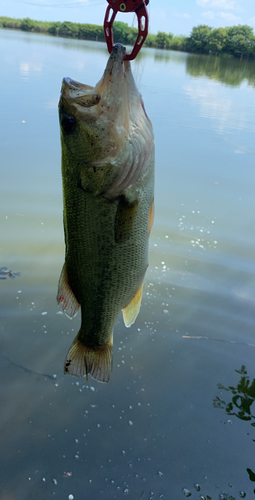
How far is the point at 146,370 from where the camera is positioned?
348cm

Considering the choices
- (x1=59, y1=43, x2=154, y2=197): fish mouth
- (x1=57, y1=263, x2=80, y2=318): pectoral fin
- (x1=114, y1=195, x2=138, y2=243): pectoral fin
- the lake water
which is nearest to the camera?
(x1=59, y1=43, x2=154, y2=197): fish mouth

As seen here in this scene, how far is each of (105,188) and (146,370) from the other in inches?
88.3

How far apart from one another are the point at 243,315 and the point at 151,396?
1616 millimetres

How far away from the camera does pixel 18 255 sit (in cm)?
489

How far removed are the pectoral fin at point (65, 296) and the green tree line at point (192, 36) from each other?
227ft

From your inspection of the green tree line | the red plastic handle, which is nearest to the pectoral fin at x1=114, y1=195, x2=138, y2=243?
the red plastic handle

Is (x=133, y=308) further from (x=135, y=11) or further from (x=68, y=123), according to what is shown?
(x=135, y=11)

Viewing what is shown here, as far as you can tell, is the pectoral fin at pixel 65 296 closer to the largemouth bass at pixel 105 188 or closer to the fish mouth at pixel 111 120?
the largemouth bass at pixel 105 188

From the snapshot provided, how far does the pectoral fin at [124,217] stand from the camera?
1813mm

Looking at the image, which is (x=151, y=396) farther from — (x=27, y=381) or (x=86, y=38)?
(x=86, y=38)

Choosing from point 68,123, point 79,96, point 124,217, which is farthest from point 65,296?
point 79,96

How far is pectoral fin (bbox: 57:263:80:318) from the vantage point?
2.11m

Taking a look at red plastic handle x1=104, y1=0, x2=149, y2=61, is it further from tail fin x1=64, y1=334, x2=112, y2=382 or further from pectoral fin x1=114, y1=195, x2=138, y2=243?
tail fin x1=64, y1=334, x2=112, y2=382

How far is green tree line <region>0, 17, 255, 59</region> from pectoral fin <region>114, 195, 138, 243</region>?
69.2 metres
